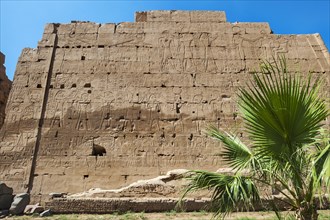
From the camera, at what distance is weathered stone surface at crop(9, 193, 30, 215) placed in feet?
25.4

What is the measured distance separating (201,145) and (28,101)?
19.9 ft

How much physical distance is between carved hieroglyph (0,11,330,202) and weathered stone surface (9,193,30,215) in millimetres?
893

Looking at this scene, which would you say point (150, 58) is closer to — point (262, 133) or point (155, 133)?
point (155, 133)

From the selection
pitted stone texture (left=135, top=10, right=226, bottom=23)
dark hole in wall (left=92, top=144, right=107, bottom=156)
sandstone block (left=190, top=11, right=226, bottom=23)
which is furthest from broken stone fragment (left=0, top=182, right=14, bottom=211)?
sandstone block (left=190, top=11, right=226, bottom=23)

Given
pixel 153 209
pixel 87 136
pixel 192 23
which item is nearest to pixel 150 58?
pixel 192 23

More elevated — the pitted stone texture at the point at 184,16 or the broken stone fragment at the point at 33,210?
the pitted stone texture at the point at 184,16

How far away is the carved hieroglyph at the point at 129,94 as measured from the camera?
9.67 m

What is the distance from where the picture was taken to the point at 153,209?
7621 millimetres

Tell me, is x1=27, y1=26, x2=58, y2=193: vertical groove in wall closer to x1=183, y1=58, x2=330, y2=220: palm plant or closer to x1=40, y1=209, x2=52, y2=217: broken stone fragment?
x1=40, y1=209, x2=52, y2=217: broken stone fragment

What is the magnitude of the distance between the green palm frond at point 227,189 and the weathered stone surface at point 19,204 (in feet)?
19.3

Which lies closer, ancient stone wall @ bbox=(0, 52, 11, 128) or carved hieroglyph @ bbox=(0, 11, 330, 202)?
carved hieroglyph @ bbox=(0, 11, 330, 202)

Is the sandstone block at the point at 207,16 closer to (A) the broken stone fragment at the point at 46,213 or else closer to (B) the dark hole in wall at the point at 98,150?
(B) the dark hole in wall at the point at 98,150

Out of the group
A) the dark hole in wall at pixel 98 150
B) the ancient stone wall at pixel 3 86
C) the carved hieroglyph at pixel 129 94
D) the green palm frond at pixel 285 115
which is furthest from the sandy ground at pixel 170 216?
the ancient stone wall at pixel 3 86

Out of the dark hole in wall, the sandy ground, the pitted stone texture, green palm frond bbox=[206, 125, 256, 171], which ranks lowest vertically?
the sandy ground
